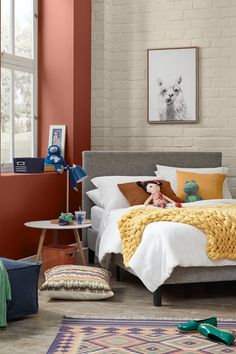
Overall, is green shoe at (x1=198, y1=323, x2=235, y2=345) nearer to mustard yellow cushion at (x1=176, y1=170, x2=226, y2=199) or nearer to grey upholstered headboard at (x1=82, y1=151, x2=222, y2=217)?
mustard yellow cushion at (x1=176, y1=170, x2=226, y2=199)

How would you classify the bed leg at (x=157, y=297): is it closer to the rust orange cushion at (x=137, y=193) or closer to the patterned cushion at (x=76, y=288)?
the patterned cushion at (x=76, y=288)

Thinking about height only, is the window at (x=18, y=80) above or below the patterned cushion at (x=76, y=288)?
above

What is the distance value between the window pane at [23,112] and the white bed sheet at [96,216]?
0.92 metres

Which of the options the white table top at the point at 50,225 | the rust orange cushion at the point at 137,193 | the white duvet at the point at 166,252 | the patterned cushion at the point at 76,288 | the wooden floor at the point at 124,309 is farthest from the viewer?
the rust orange cushion at the point at 137,193

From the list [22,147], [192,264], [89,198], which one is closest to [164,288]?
[192,264]

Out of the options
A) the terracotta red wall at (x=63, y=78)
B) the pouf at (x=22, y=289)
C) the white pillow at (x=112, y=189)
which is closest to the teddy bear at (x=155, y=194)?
the white pillow at (x=112, y=189)

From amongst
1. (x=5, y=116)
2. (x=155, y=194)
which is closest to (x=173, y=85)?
(x=155, y=194)

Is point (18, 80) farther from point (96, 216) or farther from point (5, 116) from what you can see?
point (96, 216)

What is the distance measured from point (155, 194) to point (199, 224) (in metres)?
1.12

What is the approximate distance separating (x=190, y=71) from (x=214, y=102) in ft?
1.30

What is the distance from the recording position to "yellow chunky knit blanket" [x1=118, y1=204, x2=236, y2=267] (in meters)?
4.91

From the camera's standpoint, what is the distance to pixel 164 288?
5602mm

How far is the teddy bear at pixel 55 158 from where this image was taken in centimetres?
673

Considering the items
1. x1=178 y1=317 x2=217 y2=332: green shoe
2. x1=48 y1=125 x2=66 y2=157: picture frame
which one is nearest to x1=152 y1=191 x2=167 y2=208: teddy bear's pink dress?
x1=48 y1=125 x2=66 y2=157: picture frame
